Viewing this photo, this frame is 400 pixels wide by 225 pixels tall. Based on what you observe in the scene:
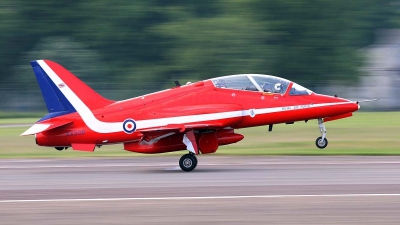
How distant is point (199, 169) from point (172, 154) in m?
4.85

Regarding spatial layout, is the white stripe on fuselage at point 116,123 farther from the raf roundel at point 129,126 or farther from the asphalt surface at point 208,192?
the asphalt surface at point 208,192

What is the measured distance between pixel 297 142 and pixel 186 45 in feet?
82.1

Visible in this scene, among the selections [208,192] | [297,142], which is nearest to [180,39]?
[297,142]

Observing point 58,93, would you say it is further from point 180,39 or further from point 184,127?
point 180,39

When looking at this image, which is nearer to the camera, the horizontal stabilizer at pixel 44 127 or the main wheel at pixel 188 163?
the main wheel at pixel 188 163

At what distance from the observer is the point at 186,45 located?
163ft

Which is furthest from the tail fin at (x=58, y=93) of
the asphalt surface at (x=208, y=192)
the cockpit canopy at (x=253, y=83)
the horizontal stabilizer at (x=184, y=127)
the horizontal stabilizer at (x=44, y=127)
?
the cockpit canopy at (x=253, y=83)

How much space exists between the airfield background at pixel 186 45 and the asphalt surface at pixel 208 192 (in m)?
27.3

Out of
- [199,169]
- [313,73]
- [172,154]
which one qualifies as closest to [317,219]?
[199,169]

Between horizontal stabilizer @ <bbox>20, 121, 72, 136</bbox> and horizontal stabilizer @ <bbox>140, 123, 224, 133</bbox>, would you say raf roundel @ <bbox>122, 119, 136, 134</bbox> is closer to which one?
horizontal stabilizer @ <bbox>140, 123, 224, 133</bbox>

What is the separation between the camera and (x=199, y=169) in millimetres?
17828

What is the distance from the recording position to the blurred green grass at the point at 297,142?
2288 cm

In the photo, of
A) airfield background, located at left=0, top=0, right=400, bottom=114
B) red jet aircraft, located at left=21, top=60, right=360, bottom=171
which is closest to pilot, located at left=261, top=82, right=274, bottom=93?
red jet aircraft, located at left=21, top=60, right=360, bottom=171

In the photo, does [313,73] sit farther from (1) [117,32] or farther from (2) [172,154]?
(2) [172,154]
